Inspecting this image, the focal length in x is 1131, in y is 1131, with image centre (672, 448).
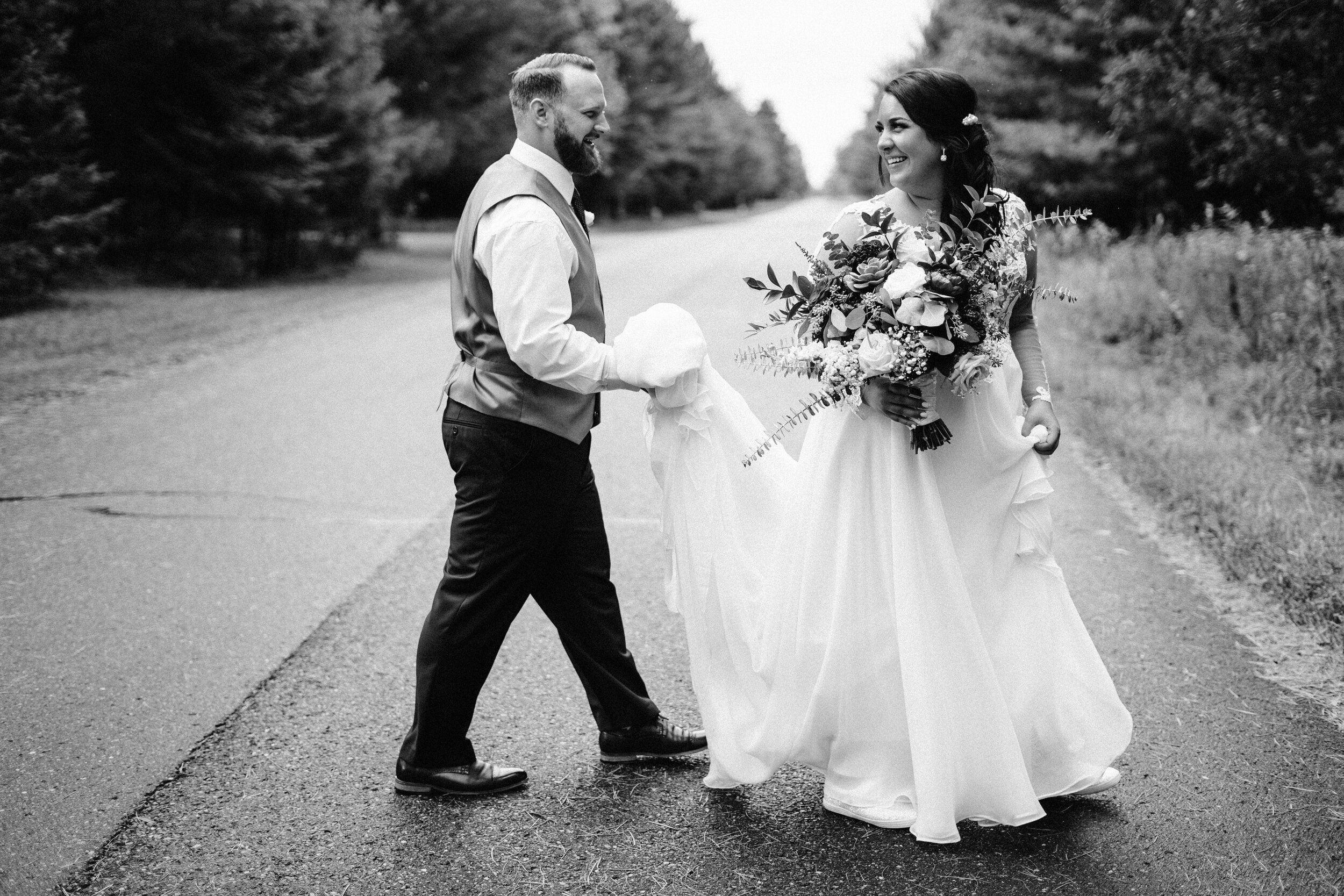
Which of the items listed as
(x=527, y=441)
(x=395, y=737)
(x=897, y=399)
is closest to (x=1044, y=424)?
(x=897, y=399)

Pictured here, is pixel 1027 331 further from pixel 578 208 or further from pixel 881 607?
pixel 578 208

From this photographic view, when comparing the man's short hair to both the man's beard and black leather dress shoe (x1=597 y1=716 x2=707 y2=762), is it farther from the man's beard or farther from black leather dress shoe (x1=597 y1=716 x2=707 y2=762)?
black leather dress shoe (x1=597 y1=716 x2=707 y2=762)

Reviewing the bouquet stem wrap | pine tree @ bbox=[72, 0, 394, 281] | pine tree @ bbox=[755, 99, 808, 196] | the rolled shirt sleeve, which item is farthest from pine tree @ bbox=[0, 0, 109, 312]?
pine tree @ bbox=[755, 99, 808, 196]

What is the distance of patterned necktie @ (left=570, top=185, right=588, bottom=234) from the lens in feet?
11.4

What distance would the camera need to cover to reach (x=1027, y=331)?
367 centimetres

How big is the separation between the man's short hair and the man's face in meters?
0.02

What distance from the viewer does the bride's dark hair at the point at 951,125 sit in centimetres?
337

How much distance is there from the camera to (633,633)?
493 cm

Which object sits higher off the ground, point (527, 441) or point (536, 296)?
point (536, 296)

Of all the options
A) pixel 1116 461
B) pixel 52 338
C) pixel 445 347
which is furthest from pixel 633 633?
pixel 52 338

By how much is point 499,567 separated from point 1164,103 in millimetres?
→ 12323

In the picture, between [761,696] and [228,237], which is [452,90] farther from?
[761,696]

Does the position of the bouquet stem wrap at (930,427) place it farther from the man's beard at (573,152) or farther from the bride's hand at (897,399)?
the man's beard at (573,152)

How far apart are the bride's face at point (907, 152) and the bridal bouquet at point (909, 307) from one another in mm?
198
